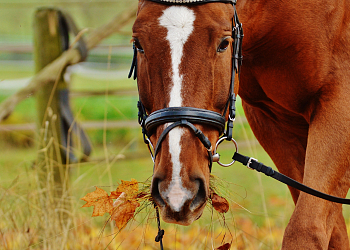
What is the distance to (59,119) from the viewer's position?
4.03m

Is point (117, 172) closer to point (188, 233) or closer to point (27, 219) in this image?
point (188, 233)

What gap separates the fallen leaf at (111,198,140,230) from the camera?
1987 mm

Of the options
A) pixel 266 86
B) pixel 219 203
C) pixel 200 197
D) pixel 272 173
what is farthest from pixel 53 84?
pixel 200 197

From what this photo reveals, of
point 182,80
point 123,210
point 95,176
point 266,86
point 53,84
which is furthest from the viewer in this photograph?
point 95,176

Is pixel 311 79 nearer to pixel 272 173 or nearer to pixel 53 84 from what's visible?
pixel 272 173

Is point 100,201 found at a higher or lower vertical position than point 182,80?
lower

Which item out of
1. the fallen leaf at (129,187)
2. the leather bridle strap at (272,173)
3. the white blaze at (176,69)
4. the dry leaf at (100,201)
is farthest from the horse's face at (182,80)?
the dry leaf at (100,201)

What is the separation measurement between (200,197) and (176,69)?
50cm

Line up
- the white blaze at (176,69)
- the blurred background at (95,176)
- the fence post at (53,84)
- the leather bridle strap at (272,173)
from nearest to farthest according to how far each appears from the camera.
Result: 1. the white blaze at (176,69)
2. the leather bridle strap at (272,173)
3. the blurred background at (95,176)
4. the fence post at (53,84)

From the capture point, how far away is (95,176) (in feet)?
21.0

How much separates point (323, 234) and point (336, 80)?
2.64ft

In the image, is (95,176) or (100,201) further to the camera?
(95,176)

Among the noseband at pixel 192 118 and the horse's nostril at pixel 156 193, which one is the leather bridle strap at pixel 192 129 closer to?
the noseband at pixel 192 118

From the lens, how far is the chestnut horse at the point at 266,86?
157 cm
